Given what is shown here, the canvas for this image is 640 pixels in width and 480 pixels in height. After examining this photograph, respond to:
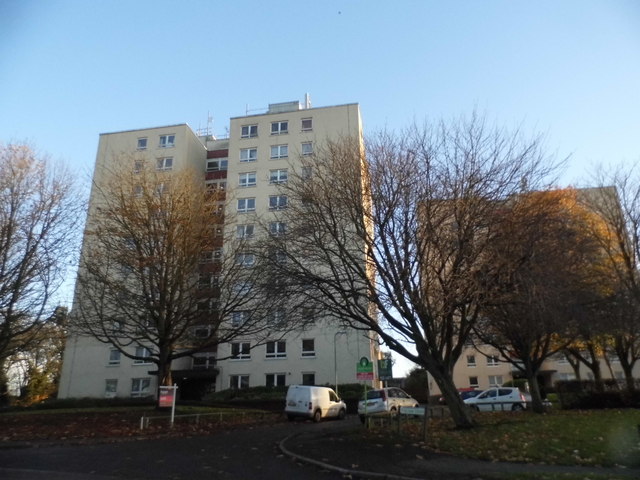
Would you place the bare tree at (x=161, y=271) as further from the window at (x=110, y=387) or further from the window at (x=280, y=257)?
the window at (x=110, y=387)

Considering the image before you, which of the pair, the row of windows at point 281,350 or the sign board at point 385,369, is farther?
the row of windows at point 281,350

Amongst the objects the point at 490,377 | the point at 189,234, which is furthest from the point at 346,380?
the point at 490,377

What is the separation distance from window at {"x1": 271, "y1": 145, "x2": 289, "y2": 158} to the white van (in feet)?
97.4

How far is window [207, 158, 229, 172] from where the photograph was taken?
53.5 meters

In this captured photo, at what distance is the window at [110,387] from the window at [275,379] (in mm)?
13716

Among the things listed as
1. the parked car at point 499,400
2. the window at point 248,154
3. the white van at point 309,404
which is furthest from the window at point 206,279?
the window at point 248,154

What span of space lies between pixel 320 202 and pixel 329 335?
28114 millimetres

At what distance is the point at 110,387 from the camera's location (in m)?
42.4

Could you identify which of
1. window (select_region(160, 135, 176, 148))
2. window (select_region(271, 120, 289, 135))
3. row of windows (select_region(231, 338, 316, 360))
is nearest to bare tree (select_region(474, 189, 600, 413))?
row of windows (select_region(231, 338, 316, 360))

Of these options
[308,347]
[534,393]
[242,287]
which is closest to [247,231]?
[242,287]

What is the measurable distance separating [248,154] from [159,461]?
4239 centimetres

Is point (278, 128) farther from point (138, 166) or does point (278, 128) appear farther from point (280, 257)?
point (280, 257)

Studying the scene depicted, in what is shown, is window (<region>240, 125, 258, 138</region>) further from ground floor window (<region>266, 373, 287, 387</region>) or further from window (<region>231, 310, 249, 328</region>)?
window (<region>231, 310, 249, 328</region>)

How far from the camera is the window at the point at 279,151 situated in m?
49.4
